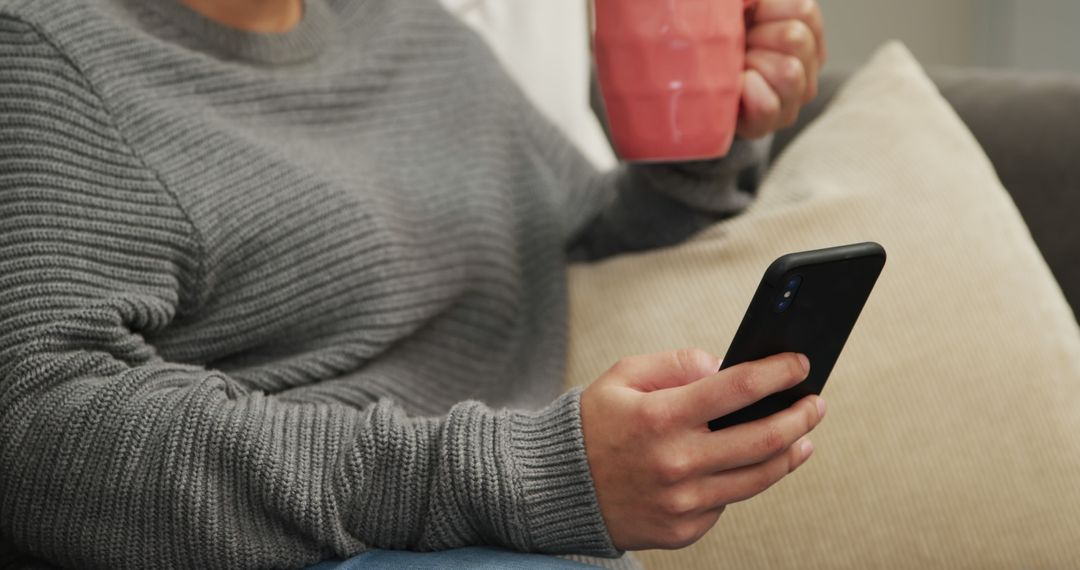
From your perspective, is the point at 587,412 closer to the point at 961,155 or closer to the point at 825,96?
the point at 961,155

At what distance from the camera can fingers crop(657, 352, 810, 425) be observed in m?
0.51

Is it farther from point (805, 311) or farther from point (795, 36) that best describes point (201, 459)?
point (795, 36)

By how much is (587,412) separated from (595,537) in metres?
0.07

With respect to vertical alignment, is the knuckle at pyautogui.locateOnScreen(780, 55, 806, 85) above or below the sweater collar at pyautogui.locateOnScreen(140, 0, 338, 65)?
below

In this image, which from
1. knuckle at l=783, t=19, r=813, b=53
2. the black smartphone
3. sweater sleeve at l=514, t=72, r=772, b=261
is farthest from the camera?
sweater sleeve at l=514, t=72, r=772, b=261

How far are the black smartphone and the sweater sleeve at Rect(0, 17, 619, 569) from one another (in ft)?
0.33

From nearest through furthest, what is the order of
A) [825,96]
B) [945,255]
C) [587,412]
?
[587,412] < [945,255] < [825,96]

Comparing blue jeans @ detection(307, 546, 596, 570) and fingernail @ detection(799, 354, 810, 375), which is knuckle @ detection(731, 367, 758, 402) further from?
blue jeans @ detection(307, 546, 596, 570)

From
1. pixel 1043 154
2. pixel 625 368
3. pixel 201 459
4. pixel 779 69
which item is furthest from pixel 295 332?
pixel 1043 154

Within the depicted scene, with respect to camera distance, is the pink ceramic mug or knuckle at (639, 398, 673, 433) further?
the pink ceramic mug

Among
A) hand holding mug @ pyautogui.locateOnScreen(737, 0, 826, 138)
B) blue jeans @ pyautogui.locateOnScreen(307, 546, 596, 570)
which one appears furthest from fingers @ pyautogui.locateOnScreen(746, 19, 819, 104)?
blue jeans @ pyautogui.locateOnScreen(307, 546, 596, 570)

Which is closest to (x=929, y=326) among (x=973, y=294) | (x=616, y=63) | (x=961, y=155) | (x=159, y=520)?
(x=973, y=294)

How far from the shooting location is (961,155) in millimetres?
855

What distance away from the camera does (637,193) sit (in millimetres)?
928
